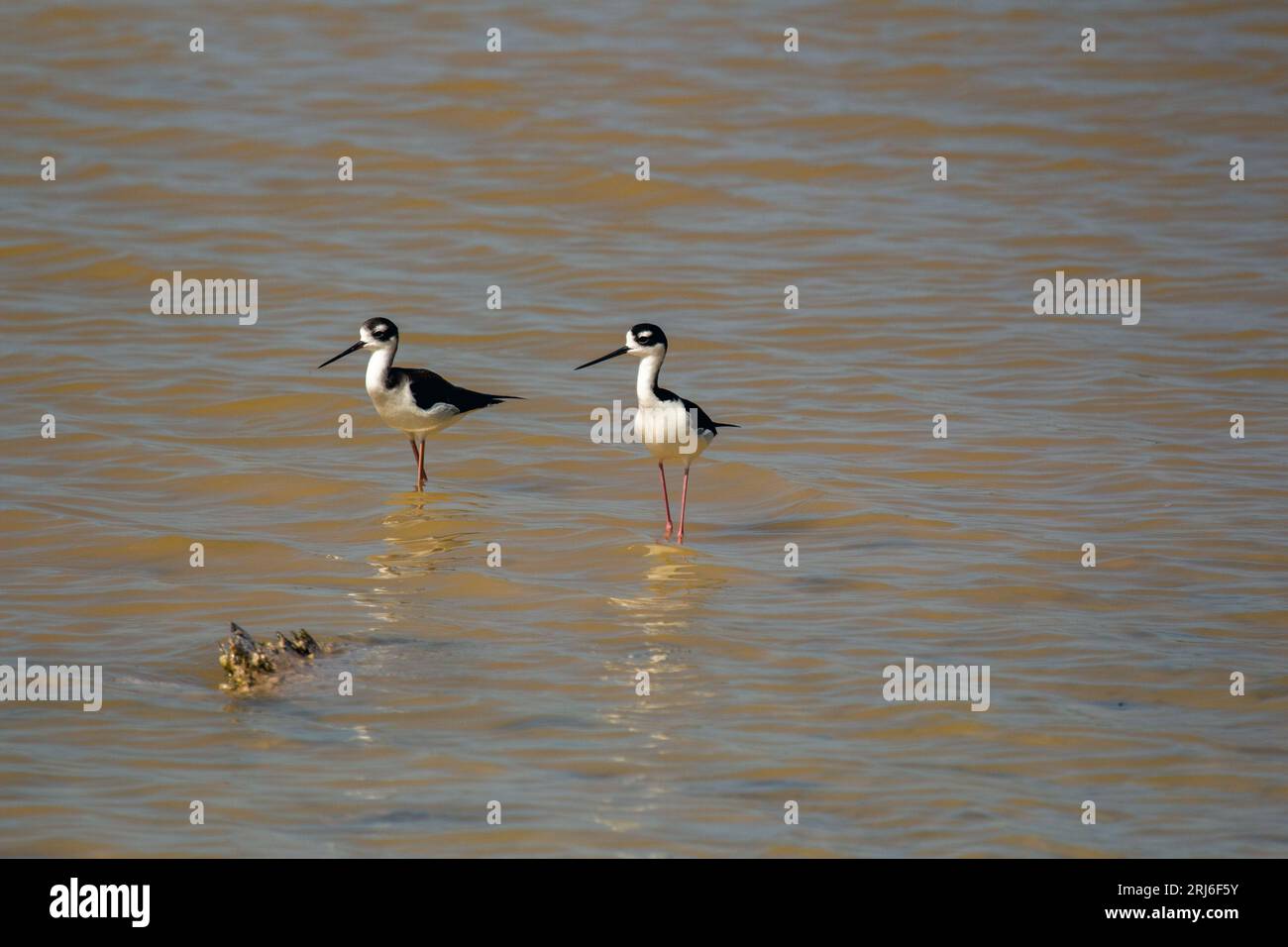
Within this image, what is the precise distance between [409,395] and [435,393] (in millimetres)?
180

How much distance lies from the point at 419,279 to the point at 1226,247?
7.66 m

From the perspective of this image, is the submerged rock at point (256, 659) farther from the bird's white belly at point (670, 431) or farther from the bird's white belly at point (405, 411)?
the bird's white belly at point (405, 411)

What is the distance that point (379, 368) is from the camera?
11383 mm

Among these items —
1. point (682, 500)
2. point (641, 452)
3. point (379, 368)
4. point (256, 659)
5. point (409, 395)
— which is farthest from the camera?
point (641, 452)

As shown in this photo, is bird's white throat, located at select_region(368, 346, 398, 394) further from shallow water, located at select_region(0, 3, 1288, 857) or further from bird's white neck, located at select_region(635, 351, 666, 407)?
bird's white neck, located at select_region(635, 351, 666, 407)

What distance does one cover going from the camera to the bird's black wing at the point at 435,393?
441 inches

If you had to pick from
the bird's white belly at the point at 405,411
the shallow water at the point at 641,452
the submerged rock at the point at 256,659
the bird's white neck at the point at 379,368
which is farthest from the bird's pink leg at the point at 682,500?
the submerged rock at the point at 256,659

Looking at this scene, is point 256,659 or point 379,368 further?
point 379,368

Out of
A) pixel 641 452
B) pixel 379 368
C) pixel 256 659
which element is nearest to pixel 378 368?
pixel 379 368

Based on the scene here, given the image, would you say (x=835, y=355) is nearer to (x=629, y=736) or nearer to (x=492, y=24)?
(x=629, y=736)

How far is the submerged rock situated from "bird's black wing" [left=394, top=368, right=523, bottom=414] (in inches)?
144

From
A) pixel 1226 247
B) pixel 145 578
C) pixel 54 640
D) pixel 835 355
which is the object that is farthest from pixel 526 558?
pixel 1226 247

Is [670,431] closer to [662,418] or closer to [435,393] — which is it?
[662,418]

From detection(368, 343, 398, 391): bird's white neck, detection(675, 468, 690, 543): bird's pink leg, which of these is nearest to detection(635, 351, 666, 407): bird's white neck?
detection(675, 468, 690, 543): bird's pink leg
